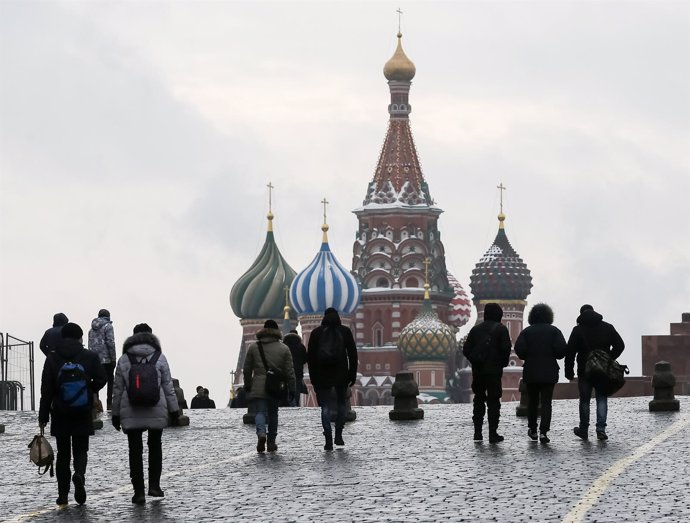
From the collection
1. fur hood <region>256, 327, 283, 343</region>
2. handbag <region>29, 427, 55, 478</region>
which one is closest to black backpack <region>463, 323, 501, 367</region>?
fur hood <region>256, 327, 283, 343</region>

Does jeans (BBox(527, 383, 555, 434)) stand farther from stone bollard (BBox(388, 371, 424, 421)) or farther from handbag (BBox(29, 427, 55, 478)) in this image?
handbag (BBox(29, 427, 55, 478))

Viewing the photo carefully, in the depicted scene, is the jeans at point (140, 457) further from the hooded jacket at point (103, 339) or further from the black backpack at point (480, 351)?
the hooded jacket at point (103, 339)

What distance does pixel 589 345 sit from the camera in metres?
22.2

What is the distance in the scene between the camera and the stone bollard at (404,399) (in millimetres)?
28562

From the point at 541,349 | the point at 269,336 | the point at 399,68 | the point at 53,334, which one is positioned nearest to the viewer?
the point at 269,336

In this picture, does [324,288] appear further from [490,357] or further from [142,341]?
[142,341]

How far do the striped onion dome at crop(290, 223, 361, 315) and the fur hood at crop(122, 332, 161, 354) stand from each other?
136103mm

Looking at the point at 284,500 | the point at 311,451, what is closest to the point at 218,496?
the point at 284,500

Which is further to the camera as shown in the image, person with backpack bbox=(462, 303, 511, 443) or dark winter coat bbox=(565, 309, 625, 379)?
dark winter coat bbox=(565, 309, 625, 379)

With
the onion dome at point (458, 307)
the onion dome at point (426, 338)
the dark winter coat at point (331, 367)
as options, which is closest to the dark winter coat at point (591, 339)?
the dark winter coat at point (331, 367)

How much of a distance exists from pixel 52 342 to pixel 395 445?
19.1 ft

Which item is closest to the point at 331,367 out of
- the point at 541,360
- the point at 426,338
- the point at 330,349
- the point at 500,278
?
the point at 330,349

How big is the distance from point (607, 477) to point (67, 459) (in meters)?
4.49

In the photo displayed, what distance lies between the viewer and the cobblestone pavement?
15672 millimetres
